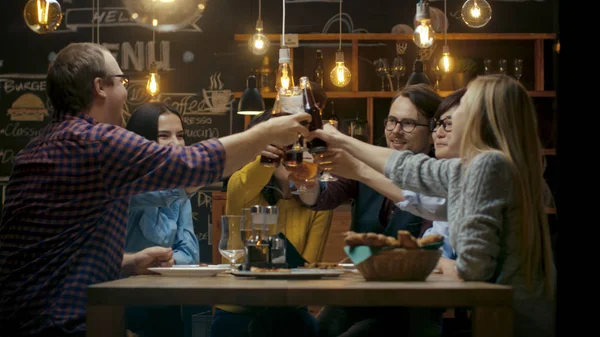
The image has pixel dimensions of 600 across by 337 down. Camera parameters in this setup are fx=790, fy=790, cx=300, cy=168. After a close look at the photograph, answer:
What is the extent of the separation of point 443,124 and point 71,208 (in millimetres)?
1464

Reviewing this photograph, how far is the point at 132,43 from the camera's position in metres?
7.15

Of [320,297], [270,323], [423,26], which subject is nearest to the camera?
[320,297]

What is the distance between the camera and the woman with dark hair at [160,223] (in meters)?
2.98

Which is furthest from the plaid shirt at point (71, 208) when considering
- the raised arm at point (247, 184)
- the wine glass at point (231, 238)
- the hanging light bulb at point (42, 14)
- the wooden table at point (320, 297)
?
the hanging light bulb at point (42, 14)

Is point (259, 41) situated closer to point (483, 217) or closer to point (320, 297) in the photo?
point (483, 217)

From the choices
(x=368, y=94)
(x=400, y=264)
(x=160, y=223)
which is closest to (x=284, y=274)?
(x=400, y=264)

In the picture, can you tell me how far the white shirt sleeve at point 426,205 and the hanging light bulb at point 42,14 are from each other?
7.57 feet

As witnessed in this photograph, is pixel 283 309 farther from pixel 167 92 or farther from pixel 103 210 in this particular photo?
pixel 167 92

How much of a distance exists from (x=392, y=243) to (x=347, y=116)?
5.04 meters

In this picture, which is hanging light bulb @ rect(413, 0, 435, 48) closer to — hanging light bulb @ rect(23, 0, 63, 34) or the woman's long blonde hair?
the woman's long blonde hair

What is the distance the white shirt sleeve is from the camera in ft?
8.83

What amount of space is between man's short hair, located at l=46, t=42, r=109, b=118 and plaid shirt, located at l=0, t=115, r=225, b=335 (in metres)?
0.15

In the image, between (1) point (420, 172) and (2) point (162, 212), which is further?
(2) point (162, 212)

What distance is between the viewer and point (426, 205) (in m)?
2.71
